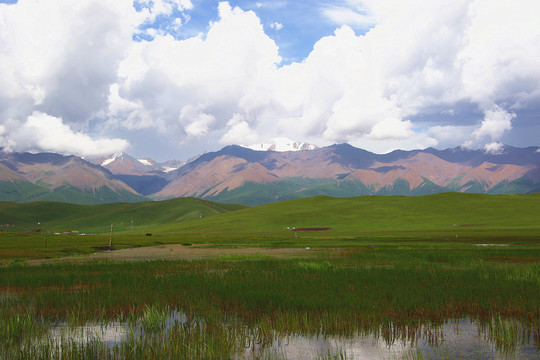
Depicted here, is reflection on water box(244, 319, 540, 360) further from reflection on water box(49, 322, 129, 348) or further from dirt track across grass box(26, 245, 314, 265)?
dirt track across grass box(26, 245, 314, 265)

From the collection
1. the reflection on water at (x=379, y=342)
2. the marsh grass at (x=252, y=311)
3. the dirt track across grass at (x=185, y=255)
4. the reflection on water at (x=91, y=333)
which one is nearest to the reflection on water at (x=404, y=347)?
the reflection on water at (x=379, y=342)

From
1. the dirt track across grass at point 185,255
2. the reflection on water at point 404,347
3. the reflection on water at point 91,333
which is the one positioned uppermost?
the reflection on water at point 91,333

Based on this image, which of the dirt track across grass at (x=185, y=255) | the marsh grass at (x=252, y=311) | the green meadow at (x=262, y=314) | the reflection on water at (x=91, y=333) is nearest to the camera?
the green meadow at (x=262, y=314)

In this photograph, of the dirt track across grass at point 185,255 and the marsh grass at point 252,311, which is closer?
the marsh grass at point 252,311

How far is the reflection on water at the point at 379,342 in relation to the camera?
463 inches

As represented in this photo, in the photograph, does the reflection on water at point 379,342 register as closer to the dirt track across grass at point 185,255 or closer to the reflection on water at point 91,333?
the reflection on water at point 91,333

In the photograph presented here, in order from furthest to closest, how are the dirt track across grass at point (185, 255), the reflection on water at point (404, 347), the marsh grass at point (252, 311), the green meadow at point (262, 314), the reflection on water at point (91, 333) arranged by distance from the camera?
1. the dirt track across grass at point (185, 255)
2. the reflection on water at point (91, 333)
3. the marsh grass at point (252, 311)
4. the green meadow at point (262, 314)
5. the reflection on water at point (404, 347)

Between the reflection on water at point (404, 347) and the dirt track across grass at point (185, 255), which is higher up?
the reflection on water at point (404, 347)

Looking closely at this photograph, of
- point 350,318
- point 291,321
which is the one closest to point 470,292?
point 350,318

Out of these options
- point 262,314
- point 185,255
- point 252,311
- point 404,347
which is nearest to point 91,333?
point 252,311

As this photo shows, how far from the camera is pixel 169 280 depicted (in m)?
25.0

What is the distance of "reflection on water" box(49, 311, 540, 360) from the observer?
11766 mm

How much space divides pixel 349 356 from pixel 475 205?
211047mm

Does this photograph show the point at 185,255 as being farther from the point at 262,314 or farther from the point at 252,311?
the point at 262,314
